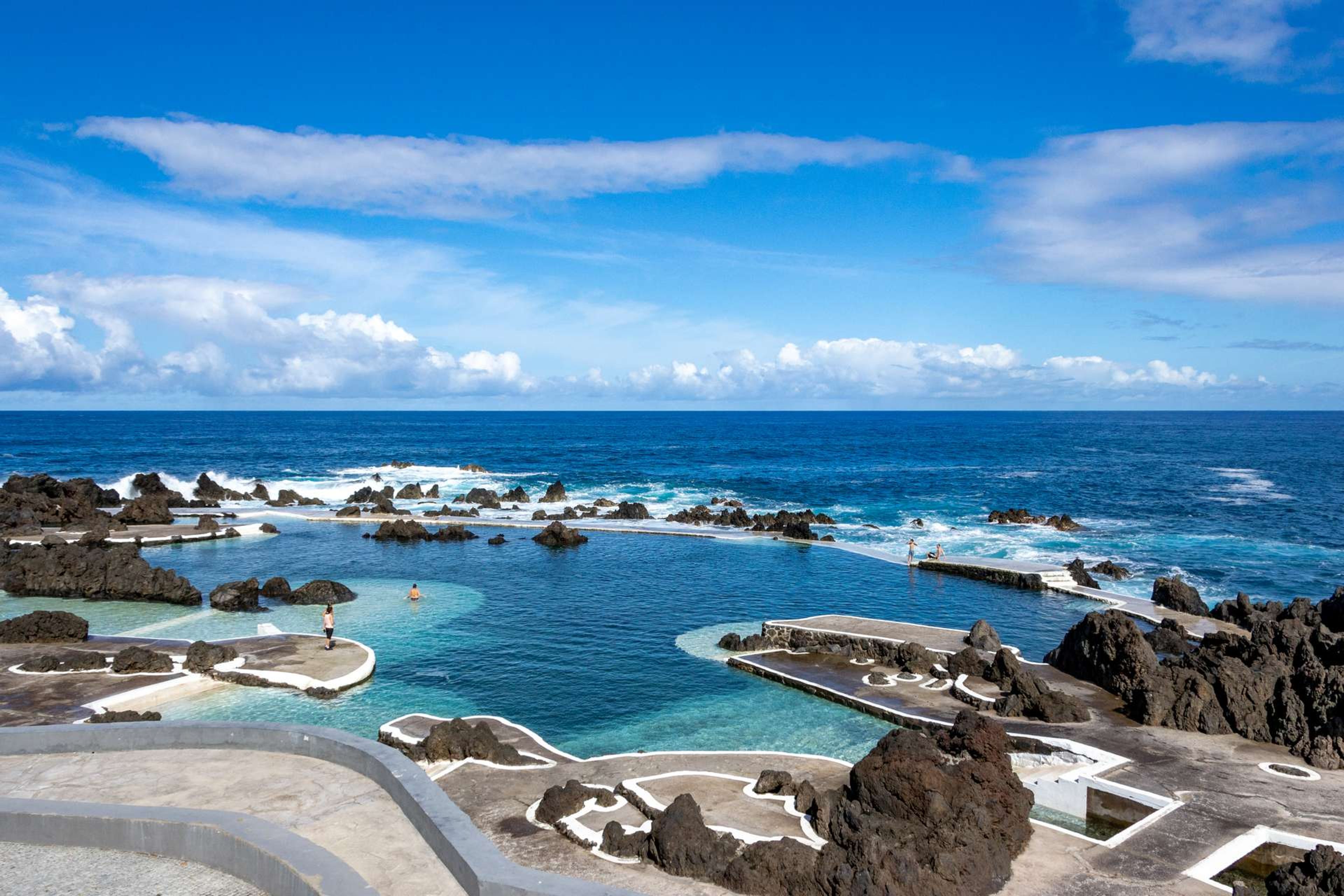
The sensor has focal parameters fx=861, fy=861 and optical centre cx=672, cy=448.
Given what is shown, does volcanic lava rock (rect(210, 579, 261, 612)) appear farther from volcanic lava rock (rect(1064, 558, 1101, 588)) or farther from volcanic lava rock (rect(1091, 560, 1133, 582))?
volcanic lava rock (rect(1091, 560, 1133, 582))

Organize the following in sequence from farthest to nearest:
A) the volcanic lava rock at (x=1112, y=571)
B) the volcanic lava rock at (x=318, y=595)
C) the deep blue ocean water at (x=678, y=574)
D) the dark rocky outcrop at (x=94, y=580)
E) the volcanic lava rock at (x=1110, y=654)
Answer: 1. the volcanic lava rock at (x=1112, y=571)
2. the dark rocky outcrop at (x=94, y=580)
3. the volcanic lava rock at (x=318, y=595)
4. the deep blue ocean water at (x=678, y=574)
5. the volcanic lava rock at (x=1110, y=654)

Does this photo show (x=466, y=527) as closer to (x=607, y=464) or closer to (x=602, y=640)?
(x=602, y=640)

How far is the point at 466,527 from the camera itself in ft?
208

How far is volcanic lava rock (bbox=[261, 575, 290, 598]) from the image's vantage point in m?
39.7

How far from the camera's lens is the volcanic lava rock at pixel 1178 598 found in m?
38.1

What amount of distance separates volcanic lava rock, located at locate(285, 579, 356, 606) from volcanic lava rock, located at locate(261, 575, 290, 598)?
0.11 meters

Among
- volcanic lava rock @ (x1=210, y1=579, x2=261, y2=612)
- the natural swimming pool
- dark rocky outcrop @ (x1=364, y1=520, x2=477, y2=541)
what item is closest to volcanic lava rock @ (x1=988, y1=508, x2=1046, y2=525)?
the natural swimming pool

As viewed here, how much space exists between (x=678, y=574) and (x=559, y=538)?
39.1 ft

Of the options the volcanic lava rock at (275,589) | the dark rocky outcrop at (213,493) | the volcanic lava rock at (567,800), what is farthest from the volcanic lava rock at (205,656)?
the dark rocky outcrop at (213,493)

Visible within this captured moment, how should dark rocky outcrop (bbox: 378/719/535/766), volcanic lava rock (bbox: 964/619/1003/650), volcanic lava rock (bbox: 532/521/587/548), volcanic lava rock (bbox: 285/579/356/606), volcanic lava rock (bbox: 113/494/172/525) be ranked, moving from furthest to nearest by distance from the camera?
volcanic lava rock (bbox: 113/494/172/525) < volcanic lava rock (bbox: 532/521/587/548) < volcanic lava rock (bbox: 285/579/356/606) < volcanic lava rock (bbox: 964/619/1003/650) < dark rocky outcrop (bbox: 378/719/535/766)

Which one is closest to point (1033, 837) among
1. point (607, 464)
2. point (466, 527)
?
point (466, 527)

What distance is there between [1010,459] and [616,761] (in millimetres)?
125039

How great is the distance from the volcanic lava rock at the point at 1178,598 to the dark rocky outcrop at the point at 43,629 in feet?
144

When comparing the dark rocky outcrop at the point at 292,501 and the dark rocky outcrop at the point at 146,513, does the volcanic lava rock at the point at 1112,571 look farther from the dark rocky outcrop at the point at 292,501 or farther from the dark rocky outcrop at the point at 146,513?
the dark rocky outcrop at the point at 292,501
